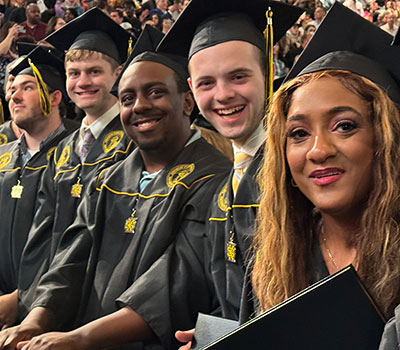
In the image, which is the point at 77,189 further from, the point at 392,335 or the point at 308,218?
the point at 392,335

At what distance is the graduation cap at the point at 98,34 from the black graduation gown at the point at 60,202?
0.45 metres

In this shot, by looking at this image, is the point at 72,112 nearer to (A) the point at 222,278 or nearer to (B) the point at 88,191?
(B) the point at 88,191

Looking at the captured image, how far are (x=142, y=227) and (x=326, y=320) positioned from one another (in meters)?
1.77

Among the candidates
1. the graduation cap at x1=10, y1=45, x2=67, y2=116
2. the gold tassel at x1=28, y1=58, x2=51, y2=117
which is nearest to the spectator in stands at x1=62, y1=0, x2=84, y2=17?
A: the graduation cap at x1=10, y1=45, x2=67, y2=116

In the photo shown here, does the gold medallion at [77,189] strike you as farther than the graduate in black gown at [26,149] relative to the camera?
No

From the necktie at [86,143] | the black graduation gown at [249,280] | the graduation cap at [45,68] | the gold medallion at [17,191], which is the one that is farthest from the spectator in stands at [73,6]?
the black graduation gown at [249,280]

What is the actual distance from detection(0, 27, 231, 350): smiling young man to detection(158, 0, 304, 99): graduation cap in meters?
0.35

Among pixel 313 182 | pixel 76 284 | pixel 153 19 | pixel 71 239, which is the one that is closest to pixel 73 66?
pixel 71 239

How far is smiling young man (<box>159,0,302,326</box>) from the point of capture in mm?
2625

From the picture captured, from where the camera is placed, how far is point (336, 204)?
180 cm

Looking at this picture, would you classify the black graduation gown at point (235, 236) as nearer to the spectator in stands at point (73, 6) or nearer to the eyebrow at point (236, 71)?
the eyebrow at point (236, 71)

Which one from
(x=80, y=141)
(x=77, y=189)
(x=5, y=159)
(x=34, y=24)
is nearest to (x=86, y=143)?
(x=80, y=141)

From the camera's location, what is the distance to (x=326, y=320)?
142 centimetres

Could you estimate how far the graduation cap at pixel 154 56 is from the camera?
3.33 metres
